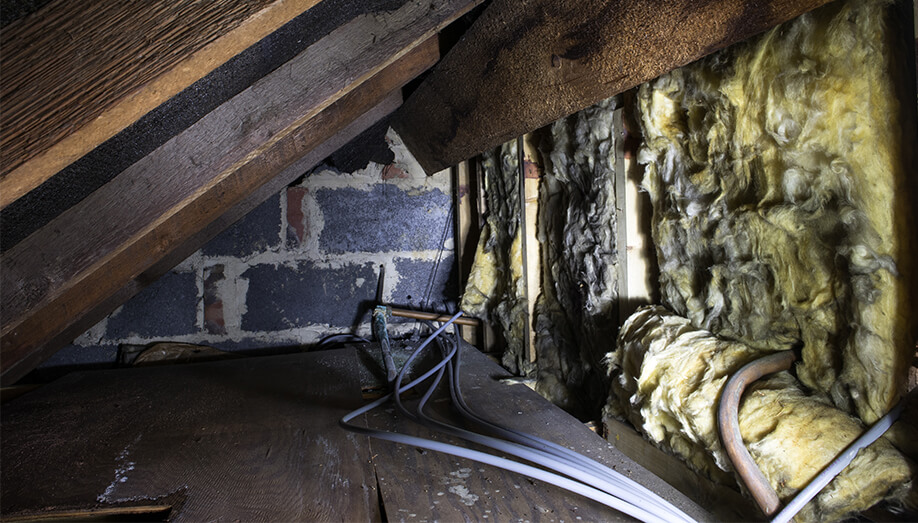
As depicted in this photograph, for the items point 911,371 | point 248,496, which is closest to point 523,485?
point 248,496

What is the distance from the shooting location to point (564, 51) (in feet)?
3.27

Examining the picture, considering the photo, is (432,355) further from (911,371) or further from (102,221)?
(911,371)

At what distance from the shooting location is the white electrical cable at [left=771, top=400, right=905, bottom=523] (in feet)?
2.47

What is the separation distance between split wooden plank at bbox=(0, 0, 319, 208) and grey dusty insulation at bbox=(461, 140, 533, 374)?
1428 mm

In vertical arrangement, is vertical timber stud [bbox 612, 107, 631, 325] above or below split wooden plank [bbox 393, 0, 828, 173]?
below

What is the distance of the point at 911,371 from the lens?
2.39 feet

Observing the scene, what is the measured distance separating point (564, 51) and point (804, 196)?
1.78 ft

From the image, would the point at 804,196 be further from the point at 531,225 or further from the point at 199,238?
the point at 199,238

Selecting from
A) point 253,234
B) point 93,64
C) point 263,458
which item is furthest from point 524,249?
point 93,64

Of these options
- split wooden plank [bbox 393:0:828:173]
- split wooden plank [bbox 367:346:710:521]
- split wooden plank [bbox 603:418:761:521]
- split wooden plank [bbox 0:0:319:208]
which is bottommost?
split wooden plank [bbox 603:418:761:521]

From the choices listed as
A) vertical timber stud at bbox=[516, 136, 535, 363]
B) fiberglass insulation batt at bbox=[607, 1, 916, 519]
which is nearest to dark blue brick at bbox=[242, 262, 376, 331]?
vertical timber stud at bbox=[516, 136, 535, 363]

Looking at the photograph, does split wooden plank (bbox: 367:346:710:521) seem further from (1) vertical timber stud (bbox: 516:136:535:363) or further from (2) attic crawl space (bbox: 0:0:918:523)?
(1) vertical timber stud (bbox: 516:136:535:363)

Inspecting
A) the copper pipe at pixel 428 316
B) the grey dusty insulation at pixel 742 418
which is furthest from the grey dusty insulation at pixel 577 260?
the copper pipe at pixel 428 316

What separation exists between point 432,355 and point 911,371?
157cm
